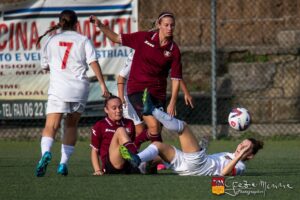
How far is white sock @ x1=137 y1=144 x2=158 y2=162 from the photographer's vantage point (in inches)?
400

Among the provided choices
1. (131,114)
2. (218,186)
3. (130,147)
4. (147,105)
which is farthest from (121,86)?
(218,186)

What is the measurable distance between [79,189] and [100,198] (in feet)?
2.32

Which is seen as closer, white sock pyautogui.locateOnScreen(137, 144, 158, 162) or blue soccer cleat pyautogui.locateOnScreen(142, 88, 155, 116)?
white sock pyautogui.locateOnScreen(137, 144, 158, 162)

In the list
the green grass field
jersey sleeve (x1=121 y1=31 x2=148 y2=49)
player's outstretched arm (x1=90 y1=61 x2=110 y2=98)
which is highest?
jersey sleeve (x1=121 y1=31 x2=148 y2=49)

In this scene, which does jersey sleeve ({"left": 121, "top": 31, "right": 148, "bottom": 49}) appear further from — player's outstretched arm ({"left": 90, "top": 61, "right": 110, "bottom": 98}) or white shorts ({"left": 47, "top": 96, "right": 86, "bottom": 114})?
white shorts ({"left": 47, "top": 96, "right": 86, "bottom": 114})

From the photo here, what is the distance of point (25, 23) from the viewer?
1667 cm

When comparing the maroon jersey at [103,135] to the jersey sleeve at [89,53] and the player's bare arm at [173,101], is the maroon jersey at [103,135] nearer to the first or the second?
the player's bare arm at [173,101]

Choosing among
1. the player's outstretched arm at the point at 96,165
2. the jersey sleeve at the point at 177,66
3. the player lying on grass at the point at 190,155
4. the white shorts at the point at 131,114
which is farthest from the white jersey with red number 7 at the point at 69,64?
the white shorts at the point at 131,114

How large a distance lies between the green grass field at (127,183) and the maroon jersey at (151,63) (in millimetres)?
1036

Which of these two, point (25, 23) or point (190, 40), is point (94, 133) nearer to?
point (25, 23)

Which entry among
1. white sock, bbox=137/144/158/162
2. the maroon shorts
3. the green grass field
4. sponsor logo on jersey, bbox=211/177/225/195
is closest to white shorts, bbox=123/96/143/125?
the maroon shorts

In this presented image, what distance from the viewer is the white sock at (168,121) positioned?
10.3m

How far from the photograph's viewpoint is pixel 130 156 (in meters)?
9.98

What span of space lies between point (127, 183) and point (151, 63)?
220 cm
